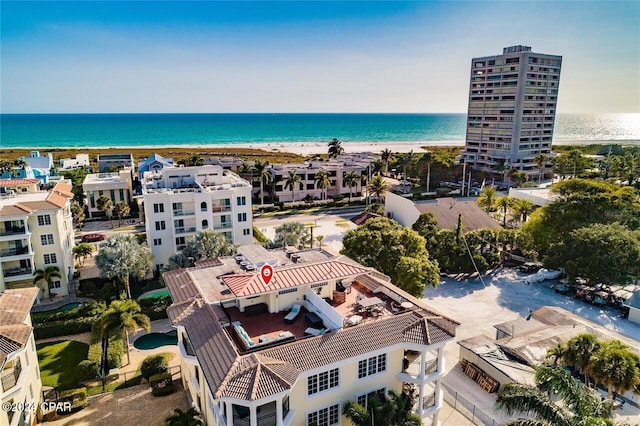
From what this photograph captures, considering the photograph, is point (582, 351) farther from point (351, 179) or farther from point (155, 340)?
point (351, 179)

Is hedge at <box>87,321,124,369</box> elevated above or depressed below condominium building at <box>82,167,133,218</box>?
below

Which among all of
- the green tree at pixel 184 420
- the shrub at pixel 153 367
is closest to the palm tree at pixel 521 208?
the shrub at pixel 153 367

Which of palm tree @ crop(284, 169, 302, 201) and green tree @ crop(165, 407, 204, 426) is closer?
green tree @ crop(165, 407, 204, 426)

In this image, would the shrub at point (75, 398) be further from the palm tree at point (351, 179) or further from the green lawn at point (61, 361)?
the palm tree at point (351, 179)

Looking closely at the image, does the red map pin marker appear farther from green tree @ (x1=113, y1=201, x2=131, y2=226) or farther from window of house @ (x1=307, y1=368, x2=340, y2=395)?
green tree @ (x1=113, y1=201, x2=131, y2=226)

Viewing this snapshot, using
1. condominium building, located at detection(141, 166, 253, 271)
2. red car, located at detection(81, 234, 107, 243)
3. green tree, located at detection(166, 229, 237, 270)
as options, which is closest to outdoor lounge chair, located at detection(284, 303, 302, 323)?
green tree, located at detection(166, 229, 237, 270)

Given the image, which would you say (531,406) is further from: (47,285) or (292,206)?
(292,206)
